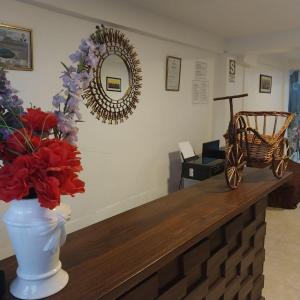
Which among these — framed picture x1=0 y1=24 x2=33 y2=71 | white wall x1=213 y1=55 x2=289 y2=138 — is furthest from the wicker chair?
white wall x1=213 y1=55 x2=289 y2=138

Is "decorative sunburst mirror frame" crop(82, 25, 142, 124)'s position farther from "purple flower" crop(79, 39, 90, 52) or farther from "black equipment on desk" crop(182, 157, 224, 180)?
"purple flower" crop(79, 39, 90, 52)

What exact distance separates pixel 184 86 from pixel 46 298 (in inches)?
149

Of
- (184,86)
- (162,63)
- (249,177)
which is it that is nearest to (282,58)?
(184,86)

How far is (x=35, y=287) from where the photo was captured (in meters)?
0.83

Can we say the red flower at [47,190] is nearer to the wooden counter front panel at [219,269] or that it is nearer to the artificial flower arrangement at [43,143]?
the artificial flower arrangement at [43,143]

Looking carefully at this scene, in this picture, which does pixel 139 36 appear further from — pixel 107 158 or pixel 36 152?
pixel 36 152

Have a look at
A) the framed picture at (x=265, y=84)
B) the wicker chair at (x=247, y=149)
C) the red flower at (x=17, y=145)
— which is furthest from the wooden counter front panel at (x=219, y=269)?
the framed picture at (x=265, y=84)

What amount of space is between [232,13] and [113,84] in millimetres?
1506

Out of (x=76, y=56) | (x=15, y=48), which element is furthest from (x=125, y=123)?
(x=76, y=56)

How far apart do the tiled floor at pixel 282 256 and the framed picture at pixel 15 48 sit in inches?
99.7

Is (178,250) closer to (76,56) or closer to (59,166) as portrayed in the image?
(59,166)

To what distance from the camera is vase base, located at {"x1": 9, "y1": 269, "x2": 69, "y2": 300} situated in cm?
82

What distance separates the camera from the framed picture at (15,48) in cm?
240

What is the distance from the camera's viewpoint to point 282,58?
695 cm
